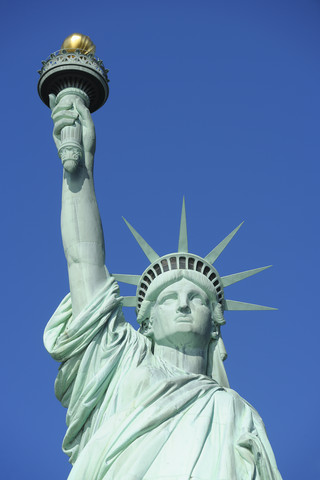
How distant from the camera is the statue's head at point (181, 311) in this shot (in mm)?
12766

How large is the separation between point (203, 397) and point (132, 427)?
109cm

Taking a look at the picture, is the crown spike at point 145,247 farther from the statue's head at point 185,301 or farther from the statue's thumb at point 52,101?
the statue's thumb at point 52,101

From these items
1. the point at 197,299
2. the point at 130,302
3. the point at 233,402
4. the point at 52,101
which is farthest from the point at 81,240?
the point at 233,402

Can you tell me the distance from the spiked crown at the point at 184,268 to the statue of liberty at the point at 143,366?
0.02 m

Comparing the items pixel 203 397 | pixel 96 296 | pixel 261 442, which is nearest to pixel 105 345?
pixel 96 296

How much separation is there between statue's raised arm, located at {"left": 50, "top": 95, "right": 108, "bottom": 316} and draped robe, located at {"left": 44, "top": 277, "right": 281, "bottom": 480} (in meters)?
0.22

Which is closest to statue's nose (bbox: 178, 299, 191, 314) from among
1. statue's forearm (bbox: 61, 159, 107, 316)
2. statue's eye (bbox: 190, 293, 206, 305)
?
statue's eye (bbox: 190, 293, 206, 305)

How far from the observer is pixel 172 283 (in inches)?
524

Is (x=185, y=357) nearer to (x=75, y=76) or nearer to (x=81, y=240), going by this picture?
(x=81, y=240)

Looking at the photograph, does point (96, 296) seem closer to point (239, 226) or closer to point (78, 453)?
point (78, 453)

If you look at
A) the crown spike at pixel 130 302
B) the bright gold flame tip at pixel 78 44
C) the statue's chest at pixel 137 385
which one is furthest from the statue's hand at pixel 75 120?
the statue's chest at pixel 137 385

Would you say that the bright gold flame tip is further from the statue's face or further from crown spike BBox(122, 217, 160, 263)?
the statue's face

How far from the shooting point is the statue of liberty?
10922 mm

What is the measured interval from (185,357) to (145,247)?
212cm
